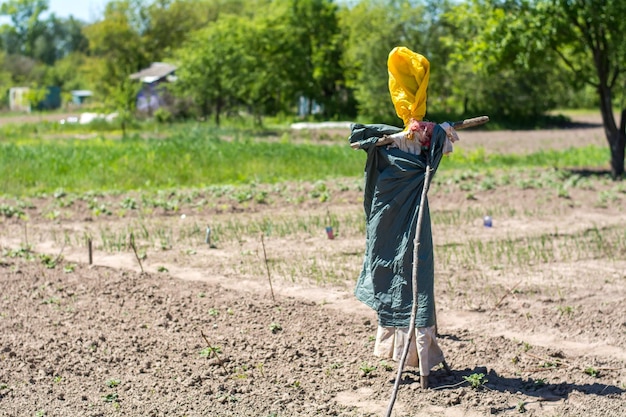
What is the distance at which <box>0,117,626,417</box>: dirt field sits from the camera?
5766 mm

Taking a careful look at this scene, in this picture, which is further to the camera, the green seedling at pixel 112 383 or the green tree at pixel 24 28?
the green tree at pixel 24 28

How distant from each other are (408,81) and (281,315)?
2668 millimetres

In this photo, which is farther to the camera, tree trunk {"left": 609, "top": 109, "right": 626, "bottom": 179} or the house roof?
the house roof

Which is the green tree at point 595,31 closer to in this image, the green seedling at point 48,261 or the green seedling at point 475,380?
the green seedling at point 48,261

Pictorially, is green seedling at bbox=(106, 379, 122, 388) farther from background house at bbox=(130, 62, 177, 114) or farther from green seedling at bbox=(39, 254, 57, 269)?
background house at bbox=(130, 62, 177, 114)

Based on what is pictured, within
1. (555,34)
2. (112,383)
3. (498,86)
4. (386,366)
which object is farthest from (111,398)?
Result: (498,86)

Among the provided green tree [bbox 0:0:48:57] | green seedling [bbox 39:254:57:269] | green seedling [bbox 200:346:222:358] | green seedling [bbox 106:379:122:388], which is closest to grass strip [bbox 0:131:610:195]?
green seedling [bbox 39:254:57:269]

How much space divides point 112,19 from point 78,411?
55632 millimetres

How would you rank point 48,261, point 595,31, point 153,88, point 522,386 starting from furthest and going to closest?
point 153,88 → point 595,31 → point 48,261 → point 522,386

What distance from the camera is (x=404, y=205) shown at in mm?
5793

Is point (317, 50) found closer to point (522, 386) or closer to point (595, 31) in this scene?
point (595, 31)

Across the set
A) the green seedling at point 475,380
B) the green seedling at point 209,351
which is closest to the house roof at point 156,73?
the green seedling at point 209,351

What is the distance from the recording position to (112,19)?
58.2m

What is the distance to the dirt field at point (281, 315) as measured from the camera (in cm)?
577
